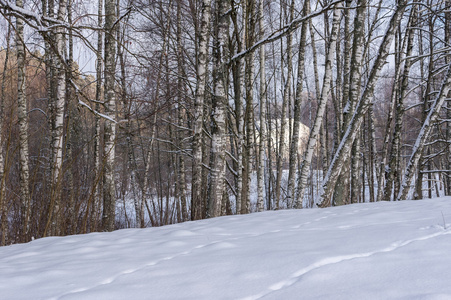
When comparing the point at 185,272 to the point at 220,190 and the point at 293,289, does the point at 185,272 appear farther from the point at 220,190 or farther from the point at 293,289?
the point at 220,190

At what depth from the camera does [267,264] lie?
1589 millimetres

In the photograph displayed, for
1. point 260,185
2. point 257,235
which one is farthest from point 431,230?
point 260,185

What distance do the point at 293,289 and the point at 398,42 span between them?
10.7m

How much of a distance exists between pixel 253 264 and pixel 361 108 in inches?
156

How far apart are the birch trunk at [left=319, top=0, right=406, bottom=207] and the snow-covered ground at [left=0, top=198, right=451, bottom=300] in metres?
2.51

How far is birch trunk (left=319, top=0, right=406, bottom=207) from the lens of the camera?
15.6 ft

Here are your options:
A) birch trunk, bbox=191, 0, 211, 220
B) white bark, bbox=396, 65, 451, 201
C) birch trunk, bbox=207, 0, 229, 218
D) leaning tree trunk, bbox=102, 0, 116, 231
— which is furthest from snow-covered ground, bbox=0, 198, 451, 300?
white bark, bbox=396, 65, 451, 201

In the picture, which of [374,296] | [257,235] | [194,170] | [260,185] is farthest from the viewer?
[260,185]

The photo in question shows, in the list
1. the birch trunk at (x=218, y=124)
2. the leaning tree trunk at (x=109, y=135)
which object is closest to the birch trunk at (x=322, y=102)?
the birch trunk at (x=218, y=124)

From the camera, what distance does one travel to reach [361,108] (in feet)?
15.9

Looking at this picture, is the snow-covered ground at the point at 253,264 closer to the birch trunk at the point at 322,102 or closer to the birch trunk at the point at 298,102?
the birch trunk at the point at 322,102

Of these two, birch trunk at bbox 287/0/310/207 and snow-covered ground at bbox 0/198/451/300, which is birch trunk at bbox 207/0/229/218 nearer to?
snow-covered ground at bbox 0/198/451/300

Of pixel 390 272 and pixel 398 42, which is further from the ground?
pixel 398 42

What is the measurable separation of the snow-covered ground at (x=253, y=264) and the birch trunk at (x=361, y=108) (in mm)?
2506
